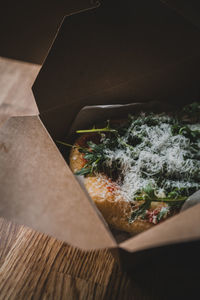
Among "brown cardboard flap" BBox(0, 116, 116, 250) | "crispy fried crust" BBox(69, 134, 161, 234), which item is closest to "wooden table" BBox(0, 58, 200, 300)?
"crispy fried crust" BBox(69, 134, 161, 234)

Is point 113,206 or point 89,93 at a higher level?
point 89,93

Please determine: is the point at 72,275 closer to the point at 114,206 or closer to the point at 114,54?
the point at 114,206

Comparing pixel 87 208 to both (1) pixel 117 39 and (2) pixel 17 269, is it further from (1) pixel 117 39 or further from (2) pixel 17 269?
(1) pixel 117 39

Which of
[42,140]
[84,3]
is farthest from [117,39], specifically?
[42,140]

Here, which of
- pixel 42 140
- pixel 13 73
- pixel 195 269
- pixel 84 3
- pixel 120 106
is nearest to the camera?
pixel 42 140

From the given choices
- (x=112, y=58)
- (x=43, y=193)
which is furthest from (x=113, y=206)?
(x=112, y=58)

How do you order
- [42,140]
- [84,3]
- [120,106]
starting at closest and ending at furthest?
[42,140] → [84,3] → [120,106]
